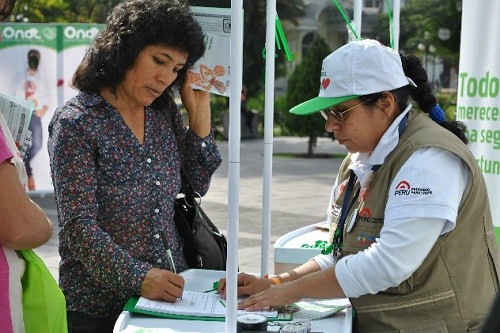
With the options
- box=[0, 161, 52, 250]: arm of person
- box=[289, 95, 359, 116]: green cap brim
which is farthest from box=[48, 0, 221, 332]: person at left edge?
box=[289, 95, 359, 116]: green cap brim

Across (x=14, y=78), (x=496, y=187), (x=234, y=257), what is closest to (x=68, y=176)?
(x=234, y=257)

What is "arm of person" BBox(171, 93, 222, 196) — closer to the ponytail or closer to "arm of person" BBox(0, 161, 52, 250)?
the ponytail

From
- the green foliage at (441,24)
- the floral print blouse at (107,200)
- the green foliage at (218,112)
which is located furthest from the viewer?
the green foliage at (218,112)

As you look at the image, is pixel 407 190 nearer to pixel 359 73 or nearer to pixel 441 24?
pixel 359 73

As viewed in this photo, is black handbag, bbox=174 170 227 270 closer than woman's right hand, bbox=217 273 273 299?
No

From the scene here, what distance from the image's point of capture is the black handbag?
2766mm

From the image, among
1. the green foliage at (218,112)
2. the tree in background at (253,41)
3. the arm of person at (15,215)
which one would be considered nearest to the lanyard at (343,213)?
the arm of person at (15,215)

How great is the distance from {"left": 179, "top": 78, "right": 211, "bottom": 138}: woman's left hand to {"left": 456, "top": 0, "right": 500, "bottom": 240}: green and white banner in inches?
73.5

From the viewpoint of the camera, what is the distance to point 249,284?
252 cm

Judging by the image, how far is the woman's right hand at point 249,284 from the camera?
2502 mm

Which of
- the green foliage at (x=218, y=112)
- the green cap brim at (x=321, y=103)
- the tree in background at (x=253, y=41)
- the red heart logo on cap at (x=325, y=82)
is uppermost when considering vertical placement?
the red heart logo on cap at (x=325, y=82)

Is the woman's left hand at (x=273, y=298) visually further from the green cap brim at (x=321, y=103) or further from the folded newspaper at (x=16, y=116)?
the folded newspaper at (x=16, y=116)

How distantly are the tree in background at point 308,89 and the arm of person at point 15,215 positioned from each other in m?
14.9

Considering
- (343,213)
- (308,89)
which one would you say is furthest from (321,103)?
(308,89)
